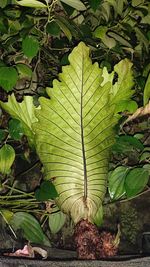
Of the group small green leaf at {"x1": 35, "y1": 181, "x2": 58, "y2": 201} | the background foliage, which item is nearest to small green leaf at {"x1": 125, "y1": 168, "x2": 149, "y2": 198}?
the background foliage

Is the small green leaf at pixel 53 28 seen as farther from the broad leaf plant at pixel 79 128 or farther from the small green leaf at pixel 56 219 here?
the small green leaf at pixel 56 219

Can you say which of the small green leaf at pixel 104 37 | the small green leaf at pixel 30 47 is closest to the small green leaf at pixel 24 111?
the small green leaf at pixel 30 47

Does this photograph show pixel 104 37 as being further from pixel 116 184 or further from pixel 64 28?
pixel 116 184

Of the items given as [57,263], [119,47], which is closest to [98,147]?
[57,263]

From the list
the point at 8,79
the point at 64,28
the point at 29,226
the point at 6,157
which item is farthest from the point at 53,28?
the point at 29,226

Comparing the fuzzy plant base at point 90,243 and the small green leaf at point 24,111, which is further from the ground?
the small green leaf at point 24,111

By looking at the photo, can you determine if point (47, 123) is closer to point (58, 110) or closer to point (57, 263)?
point (58, 110)

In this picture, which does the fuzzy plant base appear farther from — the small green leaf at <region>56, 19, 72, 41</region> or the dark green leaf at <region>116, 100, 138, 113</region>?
the small green leaf at <region>56, 19, 72, 41</region>
